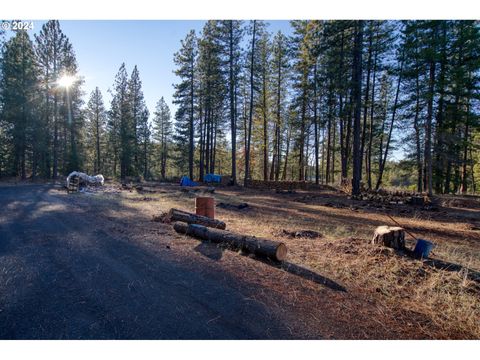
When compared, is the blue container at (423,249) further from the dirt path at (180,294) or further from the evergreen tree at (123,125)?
the evergreen tree at (123,125)

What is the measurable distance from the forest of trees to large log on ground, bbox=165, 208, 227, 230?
10.7 m

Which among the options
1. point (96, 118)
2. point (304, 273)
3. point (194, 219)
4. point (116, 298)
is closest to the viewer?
point (116, 298)

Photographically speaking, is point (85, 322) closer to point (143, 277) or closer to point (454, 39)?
point (143, 277)

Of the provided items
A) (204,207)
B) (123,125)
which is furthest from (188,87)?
(204,207)

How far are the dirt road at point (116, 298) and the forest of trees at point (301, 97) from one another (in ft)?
42.8

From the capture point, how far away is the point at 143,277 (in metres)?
3.51

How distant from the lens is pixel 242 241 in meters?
4.76

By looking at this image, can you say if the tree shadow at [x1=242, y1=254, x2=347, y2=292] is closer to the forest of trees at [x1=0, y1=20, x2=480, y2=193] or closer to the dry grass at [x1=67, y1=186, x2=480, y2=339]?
the dry grass at [x1=67, y1=186, x2=480, y2=339]

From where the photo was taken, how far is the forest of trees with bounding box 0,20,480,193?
16.5m

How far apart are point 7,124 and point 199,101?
2069cm

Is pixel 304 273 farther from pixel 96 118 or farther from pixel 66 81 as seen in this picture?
pixel 96 118

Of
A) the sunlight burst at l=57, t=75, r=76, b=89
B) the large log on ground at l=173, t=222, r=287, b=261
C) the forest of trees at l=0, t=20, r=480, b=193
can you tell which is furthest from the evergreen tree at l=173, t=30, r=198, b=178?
the large log on ground at l=173, t=222, r=287, b=261

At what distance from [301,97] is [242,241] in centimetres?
2287
